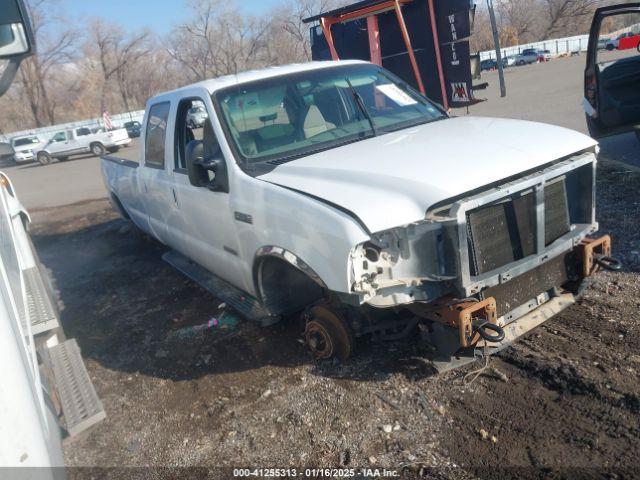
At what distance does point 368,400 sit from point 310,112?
223 cm

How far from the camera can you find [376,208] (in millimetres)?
2877

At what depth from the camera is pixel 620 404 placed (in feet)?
9.84

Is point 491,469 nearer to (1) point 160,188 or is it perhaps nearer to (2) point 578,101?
(1) point 160,188

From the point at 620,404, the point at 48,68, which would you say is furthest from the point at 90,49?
the point at 620,404

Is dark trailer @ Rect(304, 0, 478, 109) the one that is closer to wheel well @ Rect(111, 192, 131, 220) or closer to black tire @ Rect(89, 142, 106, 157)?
wheel well @ Rect(111, 192, 131, 220)

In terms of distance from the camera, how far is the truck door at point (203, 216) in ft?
13.6

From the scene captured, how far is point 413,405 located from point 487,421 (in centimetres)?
45

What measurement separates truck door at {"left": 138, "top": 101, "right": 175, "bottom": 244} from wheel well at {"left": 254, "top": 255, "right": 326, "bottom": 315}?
1631mm

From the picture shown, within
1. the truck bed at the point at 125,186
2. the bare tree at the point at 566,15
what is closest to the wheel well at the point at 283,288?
the truck bed at the point at 125,186

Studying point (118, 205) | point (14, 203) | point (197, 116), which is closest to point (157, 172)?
point (197, 116)

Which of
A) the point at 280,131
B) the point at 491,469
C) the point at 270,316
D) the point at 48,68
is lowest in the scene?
the point at 491,469

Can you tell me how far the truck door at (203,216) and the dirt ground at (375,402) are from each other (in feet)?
2.05

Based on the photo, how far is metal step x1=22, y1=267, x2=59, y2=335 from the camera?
3324 mm

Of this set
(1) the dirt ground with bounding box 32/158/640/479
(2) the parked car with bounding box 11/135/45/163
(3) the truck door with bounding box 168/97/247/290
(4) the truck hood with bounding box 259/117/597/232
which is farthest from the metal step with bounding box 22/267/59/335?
(2) the parked car with bounding box 11/135/45/163
